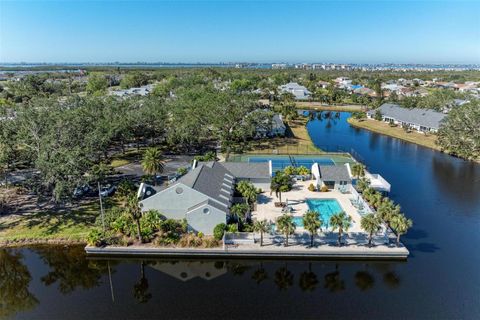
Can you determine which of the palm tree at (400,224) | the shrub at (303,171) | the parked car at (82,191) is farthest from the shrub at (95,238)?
the shrub at (303,171)

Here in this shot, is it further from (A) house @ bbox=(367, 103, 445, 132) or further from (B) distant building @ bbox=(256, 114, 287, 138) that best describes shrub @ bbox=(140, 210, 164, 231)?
(A) house @ bbox=(367, 103, 445, 132)

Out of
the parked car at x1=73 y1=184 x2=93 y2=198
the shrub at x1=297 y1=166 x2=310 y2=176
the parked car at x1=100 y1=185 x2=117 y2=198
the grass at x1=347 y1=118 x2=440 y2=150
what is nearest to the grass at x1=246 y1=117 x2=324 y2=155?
the shrub at x1=297 y1=166 x2=310 y2=176

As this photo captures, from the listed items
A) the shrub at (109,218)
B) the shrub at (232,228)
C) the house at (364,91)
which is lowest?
the shrub at (232,228)

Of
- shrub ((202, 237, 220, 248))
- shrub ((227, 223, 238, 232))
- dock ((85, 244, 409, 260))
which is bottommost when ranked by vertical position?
dock ((85, 244, 409, 260))

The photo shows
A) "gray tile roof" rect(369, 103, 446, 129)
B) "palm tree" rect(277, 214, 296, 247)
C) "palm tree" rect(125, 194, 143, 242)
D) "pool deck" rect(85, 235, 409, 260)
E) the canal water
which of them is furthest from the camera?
"gray tile roof" rect(369, 103, 446, 129)

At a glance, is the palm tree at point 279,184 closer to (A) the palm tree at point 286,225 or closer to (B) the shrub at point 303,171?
(B) the shrub at point 303,171
